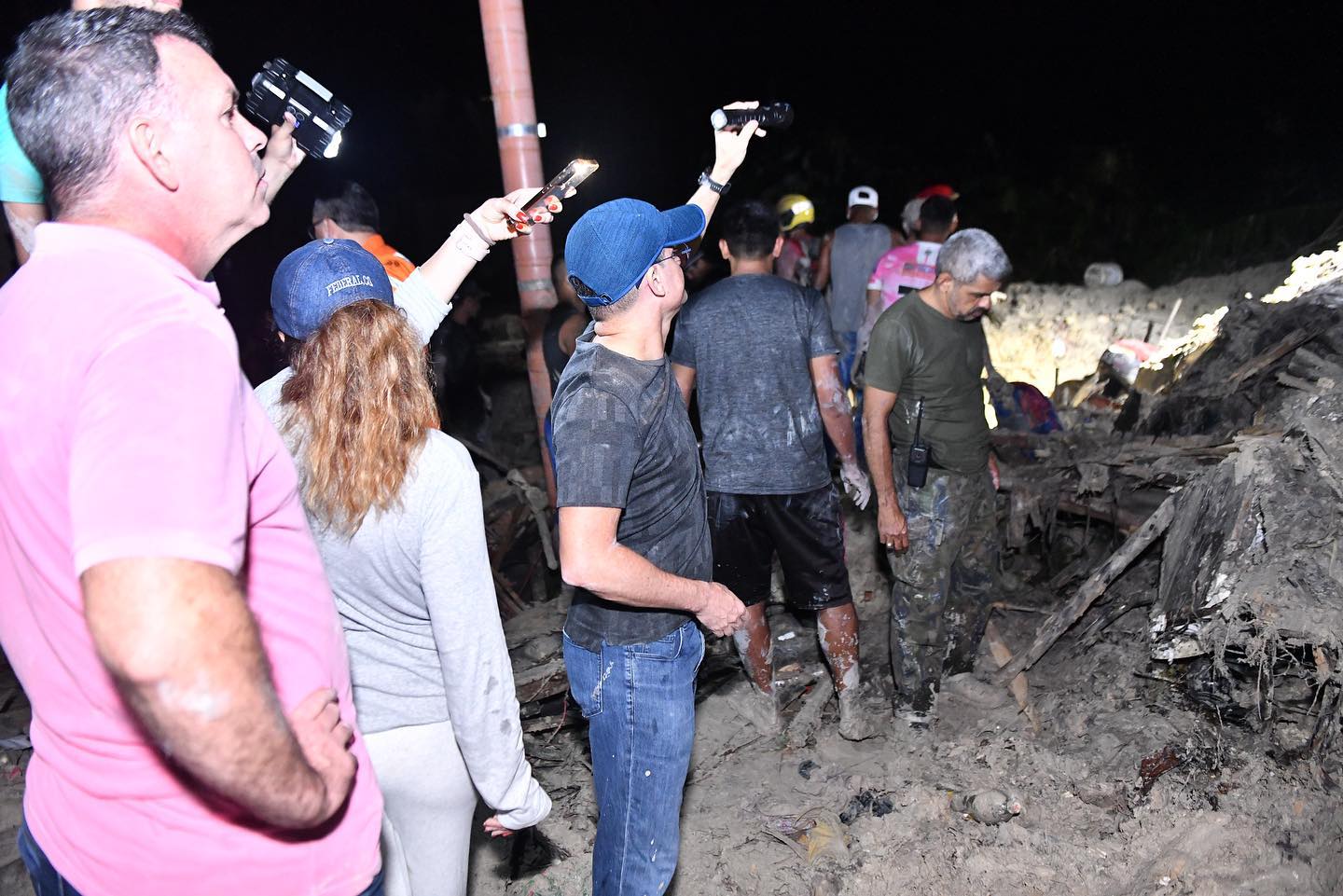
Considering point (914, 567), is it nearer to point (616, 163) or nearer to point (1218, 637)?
point (1218, 637)

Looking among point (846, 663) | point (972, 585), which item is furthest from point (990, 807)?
point (972, 585)

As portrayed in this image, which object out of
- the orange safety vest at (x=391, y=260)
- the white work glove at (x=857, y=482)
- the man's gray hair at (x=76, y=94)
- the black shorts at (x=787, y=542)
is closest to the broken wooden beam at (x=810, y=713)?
the black shorts at (x=787, y=542)

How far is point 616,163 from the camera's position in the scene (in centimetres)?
1373

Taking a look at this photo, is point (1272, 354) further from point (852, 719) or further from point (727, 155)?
point (727, 155)

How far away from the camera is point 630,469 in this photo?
6.93 feet

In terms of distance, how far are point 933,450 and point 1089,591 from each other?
3.35 ft

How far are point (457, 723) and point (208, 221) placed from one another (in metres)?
1.18

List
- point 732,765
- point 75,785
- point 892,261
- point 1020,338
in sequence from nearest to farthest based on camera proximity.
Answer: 1. point 75,785
2. point 732,765
3. point 892,261
4. point 1020,338

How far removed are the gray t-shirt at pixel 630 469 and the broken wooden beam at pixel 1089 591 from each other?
2.46 metres

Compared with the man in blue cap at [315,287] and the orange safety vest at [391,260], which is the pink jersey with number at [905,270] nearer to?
the orange safety vest at [391,260]

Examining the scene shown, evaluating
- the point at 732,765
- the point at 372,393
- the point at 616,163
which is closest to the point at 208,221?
the point at 372,393

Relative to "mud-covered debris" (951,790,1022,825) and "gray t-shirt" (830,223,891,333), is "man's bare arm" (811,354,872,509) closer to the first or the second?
"mud-covered debris" (951,790,1022,825)

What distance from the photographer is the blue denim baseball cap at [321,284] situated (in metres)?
1.83

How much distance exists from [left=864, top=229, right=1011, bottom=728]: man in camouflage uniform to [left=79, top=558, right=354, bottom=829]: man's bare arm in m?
3.21
